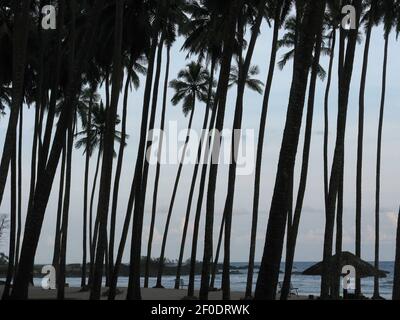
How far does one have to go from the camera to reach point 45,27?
86.0ft

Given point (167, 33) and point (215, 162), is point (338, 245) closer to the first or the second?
point (215, 162)

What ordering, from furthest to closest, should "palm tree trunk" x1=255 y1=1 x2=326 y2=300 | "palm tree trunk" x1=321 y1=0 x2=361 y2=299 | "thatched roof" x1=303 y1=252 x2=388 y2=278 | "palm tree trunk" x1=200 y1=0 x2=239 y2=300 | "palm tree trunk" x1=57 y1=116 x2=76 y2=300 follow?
"thatched roof" x1=303 y1=252 x2=388 y2=278, "palm tree trunk" x1=57 y1=116 x2=76 y2=300, "palm tree trunk" x1=200 y1=0 x2=239 y2=300, "palm tree trunk" x1=321 y1=0 x2=361 y2=299, "palm tree trunk" x1=255 y1=1 x2=326 y2=300

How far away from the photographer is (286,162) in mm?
11547

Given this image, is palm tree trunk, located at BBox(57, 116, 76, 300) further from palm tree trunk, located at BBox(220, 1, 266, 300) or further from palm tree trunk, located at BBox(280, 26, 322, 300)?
palm tree trunk, located at BBox(280, 26, 322, 300)

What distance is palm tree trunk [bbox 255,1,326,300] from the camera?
36.1 ft

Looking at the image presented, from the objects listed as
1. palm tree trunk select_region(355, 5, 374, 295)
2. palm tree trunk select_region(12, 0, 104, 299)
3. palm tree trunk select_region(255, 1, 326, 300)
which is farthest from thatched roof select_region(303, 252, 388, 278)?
palm tree trunk select_region(255, 1, 326, 300)

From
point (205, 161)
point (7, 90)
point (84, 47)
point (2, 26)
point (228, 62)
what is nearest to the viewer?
point (84, 47)

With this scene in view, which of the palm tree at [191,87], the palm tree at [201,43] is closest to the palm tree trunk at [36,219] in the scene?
the palm tree at [201,43]

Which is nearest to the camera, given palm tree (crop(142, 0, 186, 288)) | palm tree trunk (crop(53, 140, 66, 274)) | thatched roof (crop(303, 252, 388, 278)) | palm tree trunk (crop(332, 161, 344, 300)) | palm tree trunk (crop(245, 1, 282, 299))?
palm tree trunk (crop(332, 161, 344, 300))

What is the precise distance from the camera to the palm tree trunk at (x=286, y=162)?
433 inches

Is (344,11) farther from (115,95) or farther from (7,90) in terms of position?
(7,90)

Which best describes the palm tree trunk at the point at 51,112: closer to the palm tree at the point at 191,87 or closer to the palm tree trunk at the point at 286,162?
the palm tree trunk at the point at 286,162
